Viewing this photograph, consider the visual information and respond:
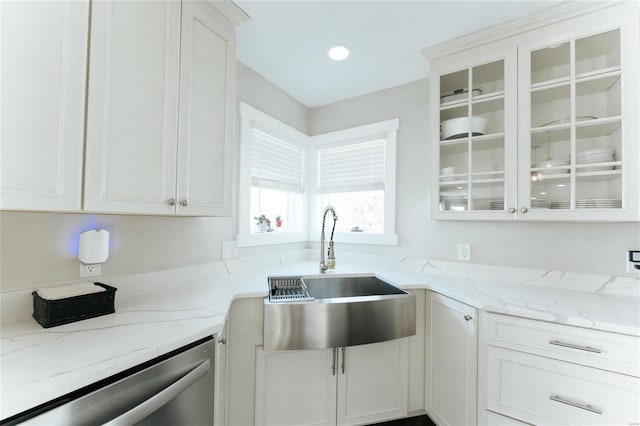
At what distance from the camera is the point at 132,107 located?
1131 mm

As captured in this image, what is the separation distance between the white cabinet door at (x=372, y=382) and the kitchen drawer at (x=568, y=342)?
0.60m

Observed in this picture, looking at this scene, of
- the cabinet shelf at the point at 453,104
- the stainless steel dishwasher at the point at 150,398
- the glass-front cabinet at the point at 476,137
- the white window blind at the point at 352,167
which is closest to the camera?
the stainless steel dishwasher at the point at 150,398

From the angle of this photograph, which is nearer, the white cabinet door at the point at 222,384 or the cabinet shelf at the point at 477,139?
the white cabinet door at the point at 222,384

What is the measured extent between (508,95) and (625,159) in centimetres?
68

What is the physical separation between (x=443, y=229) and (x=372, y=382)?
1245 mm

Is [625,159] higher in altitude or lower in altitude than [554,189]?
higher

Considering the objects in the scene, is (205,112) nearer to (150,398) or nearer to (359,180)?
(150,398)

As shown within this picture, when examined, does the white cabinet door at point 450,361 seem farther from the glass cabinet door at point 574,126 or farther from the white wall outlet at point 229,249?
the white wall outlet at point 229,249

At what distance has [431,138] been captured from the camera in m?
1.96

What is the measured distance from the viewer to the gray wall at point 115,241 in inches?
41.7

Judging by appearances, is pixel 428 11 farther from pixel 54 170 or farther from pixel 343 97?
pixel 54 170

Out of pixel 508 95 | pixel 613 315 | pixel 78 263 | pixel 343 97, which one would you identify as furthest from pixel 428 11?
pixel 78 263

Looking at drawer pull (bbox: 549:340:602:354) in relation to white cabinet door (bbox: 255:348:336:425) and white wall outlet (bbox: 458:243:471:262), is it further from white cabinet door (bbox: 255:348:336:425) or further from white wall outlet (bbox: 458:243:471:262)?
white cabinet door (bbox: 255:348:336:425)

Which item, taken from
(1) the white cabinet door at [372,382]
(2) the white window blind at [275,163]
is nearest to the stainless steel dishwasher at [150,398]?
(1) the white cabinet door at [372,382]
